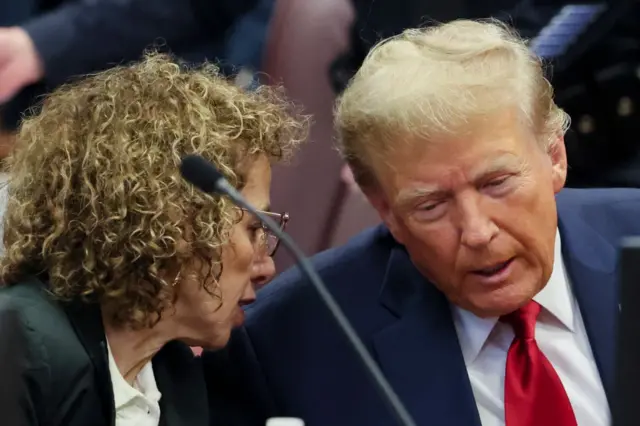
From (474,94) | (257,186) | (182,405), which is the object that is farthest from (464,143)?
(182,405)

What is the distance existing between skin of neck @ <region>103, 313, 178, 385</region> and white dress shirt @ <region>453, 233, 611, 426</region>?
40 cm

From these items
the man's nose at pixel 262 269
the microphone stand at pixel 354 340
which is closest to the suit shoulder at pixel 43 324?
the man's nose at pixel 262 269

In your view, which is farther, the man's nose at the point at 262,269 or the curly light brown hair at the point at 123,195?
the man's nose at the point at 262,269

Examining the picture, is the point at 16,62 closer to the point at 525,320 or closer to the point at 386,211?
the point at 386,211

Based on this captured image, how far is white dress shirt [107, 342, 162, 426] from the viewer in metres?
1.25

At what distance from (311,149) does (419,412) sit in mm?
587

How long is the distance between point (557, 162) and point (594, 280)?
0.17m

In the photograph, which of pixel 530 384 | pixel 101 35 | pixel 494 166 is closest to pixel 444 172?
pixel 494 166

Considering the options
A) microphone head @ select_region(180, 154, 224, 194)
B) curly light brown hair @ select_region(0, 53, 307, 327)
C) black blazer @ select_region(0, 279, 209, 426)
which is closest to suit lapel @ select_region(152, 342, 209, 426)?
black blazer @ select_region(0, 279, 209, 426)

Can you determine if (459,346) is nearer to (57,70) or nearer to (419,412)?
(419,412)

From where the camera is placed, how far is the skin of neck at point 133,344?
128 centimetres

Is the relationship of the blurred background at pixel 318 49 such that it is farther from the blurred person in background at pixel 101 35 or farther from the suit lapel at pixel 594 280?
the suit lapel at pixel 594 280

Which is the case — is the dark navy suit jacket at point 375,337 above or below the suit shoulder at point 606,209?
below

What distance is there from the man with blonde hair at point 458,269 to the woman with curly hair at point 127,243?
0.14 metres
